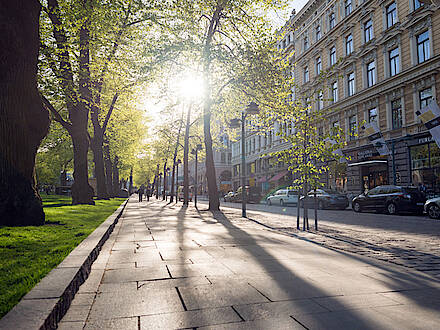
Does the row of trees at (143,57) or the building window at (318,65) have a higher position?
the building window at (318,65)

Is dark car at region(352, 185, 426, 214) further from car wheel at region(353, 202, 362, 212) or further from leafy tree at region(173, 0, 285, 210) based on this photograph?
leafy tree at region(173, 0, 285, 210)

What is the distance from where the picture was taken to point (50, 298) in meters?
2.89

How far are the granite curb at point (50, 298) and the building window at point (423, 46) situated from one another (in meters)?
24.5

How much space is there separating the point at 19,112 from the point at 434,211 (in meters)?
14.9

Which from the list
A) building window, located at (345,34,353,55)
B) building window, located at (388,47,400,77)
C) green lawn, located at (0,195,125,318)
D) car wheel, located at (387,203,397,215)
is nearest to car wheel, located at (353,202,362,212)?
car wheel, located at (387,203,397,215)

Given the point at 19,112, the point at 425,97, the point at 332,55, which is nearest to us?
the point at 19,112

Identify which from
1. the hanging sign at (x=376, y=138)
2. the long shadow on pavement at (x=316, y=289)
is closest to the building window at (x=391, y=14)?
the hanging sign at (x=376, y=138)

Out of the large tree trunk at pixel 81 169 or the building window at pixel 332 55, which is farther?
the building window at pixel 332 55

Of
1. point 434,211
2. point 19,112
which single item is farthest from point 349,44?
point 19,112

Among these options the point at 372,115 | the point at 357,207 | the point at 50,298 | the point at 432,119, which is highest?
the point at 372,115

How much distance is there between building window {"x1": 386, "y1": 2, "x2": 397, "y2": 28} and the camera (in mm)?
25266

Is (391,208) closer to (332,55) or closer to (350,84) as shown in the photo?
(350,84)

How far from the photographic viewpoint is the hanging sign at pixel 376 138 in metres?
24.9

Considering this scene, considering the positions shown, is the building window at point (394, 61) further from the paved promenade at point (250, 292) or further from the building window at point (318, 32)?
the paved promenade at point (250, 292)
